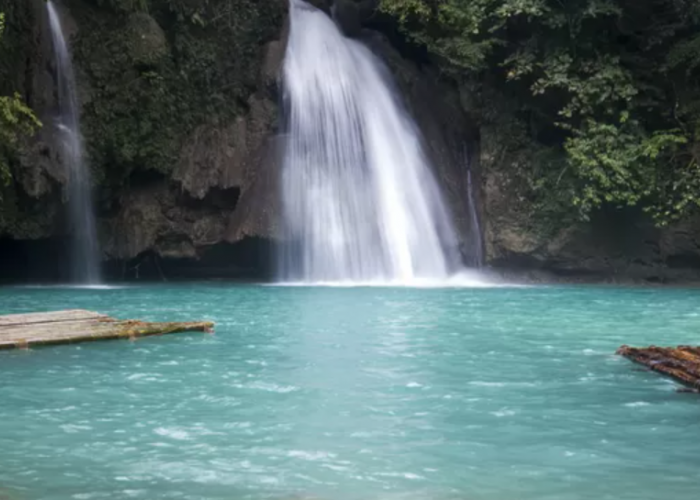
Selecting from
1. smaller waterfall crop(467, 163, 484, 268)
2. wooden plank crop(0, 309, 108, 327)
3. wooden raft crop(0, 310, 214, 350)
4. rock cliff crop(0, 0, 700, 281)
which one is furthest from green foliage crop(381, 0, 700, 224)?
wooden plank crop(0, 309, 108, 327)

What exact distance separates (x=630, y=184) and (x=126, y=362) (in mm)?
14556

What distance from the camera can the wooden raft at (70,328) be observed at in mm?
9945

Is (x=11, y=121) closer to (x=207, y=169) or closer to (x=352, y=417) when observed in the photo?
(x=207, y=169)

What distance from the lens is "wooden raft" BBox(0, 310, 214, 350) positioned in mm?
9945

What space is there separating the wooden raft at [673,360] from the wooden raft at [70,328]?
16.4ft

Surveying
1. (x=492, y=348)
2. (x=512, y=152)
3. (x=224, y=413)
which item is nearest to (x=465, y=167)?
(x=512, y=152)

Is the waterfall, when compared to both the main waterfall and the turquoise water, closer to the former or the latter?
the main waterfall

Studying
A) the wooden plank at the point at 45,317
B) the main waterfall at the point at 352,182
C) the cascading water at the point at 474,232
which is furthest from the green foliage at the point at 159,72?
the wooden plank at the point at 45,317

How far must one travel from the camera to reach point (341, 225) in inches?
870

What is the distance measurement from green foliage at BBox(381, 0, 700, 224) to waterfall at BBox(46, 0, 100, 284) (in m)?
7.54

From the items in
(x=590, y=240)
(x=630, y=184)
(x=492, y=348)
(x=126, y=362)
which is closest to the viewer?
(x=126, y=362)

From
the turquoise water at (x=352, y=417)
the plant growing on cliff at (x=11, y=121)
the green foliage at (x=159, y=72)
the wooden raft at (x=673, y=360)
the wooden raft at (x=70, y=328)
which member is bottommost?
the turquoise water at (x=352, y=417)

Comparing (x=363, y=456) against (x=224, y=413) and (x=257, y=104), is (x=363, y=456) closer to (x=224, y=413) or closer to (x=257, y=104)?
(x=224, y=413)

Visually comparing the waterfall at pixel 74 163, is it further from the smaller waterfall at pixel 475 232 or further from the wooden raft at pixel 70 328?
the wooden raft at pixel 70 328
